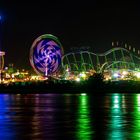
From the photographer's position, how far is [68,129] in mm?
20234

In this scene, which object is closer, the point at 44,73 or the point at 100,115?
the point at 100,115

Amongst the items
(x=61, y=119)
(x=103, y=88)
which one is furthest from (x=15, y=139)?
(x=103, y=88)

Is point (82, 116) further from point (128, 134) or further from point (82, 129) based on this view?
point (128, 134)

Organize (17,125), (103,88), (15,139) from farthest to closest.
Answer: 1. (103,88)
2. (17,125)
3. (15,139)

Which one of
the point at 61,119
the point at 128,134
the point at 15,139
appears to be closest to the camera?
the point at 15,139

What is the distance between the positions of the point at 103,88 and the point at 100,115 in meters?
55.7

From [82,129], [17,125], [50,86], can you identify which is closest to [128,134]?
[82,129]

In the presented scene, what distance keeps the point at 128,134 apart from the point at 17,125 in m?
5.47

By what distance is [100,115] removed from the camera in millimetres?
27172

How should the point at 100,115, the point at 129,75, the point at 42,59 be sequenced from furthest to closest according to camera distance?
the point at 129,75, the point at 42,59, the point at 100,115

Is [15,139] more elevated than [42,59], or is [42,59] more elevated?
[42,59]

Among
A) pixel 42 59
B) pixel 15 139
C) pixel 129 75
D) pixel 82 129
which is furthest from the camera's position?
pixel 129 75

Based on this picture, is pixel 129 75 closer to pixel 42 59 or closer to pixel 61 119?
pixel 42 59

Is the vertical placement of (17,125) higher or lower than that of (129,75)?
lower
